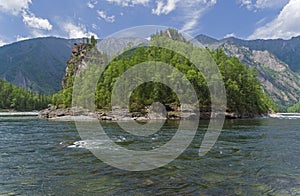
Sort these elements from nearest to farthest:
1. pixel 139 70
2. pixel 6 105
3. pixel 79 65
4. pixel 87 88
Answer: pixel 139 70 < pixel 87 88 < pixel 79 65 < pixel 6 105

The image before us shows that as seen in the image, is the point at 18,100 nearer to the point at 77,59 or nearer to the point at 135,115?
the point at 77,59

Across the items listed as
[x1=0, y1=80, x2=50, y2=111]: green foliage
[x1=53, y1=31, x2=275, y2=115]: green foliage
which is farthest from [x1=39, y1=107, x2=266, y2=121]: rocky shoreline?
[x1=0, y1=80, x2=50, y2=111]: green foliage

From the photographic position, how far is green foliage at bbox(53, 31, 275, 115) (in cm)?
8700

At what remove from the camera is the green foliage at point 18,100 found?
177500 mm

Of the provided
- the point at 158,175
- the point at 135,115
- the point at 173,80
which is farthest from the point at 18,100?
the point at 158,175

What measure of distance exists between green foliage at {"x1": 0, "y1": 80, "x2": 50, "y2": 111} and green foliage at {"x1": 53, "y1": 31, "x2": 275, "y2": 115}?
7555 cm

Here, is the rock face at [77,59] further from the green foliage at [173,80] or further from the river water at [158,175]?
the river water at [158,175]

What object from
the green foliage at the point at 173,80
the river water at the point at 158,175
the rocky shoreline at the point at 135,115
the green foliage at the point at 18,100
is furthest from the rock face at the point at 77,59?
the river water at the point at 158,175

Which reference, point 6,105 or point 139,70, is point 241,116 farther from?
point 6,105

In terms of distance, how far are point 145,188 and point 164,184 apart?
3.66 feet

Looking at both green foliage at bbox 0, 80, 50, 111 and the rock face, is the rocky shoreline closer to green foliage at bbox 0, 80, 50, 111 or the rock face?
the rock face

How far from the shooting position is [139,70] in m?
92.7

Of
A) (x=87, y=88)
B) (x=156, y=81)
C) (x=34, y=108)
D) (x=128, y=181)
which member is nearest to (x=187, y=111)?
(x=156, y=81)

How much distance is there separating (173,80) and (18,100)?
433ft
